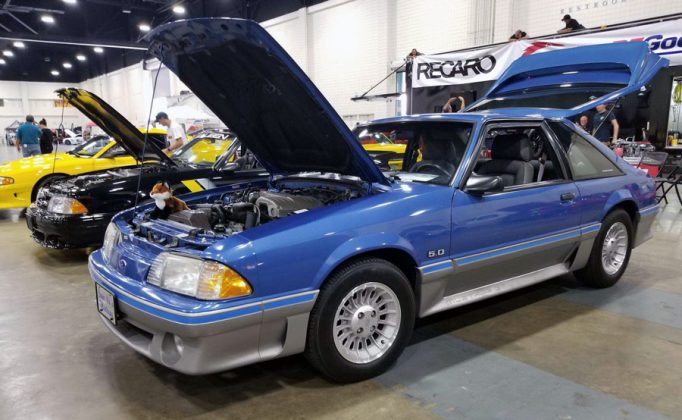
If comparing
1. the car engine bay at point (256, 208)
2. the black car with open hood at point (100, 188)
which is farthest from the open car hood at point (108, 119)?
the car engine bay at point (256, 208)

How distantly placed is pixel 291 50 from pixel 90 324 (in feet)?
48.2

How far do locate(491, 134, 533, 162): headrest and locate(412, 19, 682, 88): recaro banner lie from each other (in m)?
2.46

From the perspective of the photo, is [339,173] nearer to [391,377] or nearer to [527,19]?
[391,377]

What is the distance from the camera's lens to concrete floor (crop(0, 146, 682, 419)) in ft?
7.40

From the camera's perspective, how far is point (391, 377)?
99.9 inches

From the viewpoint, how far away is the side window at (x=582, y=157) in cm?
350

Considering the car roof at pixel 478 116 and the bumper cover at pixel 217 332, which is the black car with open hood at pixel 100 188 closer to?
the car roof at pixel 478 116

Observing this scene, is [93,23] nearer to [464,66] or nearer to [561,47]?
[464,66]

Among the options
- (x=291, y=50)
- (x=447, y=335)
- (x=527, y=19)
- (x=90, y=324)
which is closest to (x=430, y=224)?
(x=447, y=335)

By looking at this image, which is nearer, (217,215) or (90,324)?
(217,215)

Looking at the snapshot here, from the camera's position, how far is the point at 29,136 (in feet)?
37.9

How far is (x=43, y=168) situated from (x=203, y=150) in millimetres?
2371

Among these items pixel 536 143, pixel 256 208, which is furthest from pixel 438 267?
pixel 536 143

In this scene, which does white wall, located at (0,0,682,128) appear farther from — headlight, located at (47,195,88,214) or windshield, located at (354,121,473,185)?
headlight, located at (47,195,88,214)
